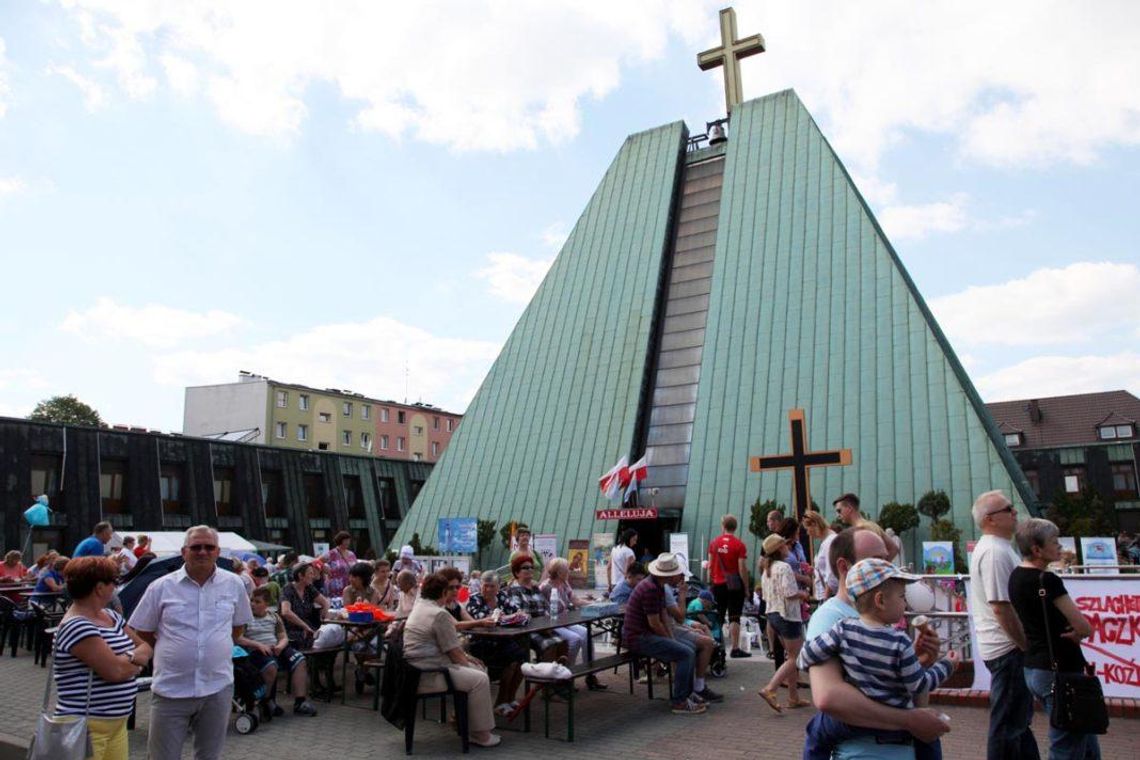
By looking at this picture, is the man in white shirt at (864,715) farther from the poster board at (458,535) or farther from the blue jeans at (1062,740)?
the poster board at (458,535)

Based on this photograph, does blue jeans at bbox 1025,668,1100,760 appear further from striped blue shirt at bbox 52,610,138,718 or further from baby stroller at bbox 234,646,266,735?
baby stroller at bbox 234,646,266,735

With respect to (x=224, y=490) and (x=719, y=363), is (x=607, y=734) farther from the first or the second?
(x=224, y=490)

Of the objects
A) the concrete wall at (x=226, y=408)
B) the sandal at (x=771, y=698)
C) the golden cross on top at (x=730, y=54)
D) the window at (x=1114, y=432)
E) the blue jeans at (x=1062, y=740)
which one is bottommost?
the sandal at (x=771, y=698)

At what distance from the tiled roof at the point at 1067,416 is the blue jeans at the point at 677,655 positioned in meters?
45.3

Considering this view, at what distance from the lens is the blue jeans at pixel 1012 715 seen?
4.54 meters

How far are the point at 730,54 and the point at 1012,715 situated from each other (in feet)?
82.2

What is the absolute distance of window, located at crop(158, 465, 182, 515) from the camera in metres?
30.0

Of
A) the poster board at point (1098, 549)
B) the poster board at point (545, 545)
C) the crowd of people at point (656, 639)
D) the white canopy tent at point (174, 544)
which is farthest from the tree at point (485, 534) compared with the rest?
the poster board at point (1098, 549)

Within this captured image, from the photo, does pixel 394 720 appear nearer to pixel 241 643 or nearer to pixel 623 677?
pixel 241 643

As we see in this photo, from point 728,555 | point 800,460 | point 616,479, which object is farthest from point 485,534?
point 728,555

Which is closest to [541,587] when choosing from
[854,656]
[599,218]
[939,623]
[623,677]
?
[623,677]

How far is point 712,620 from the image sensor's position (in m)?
10.5

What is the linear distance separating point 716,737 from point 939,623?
2677mm

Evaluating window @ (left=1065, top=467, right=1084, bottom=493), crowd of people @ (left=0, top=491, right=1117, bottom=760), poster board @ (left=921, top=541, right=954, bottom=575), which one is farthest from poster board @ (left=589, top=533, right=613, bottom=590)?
window @ (left=1065, top=467, right=1084, bottom=493)
